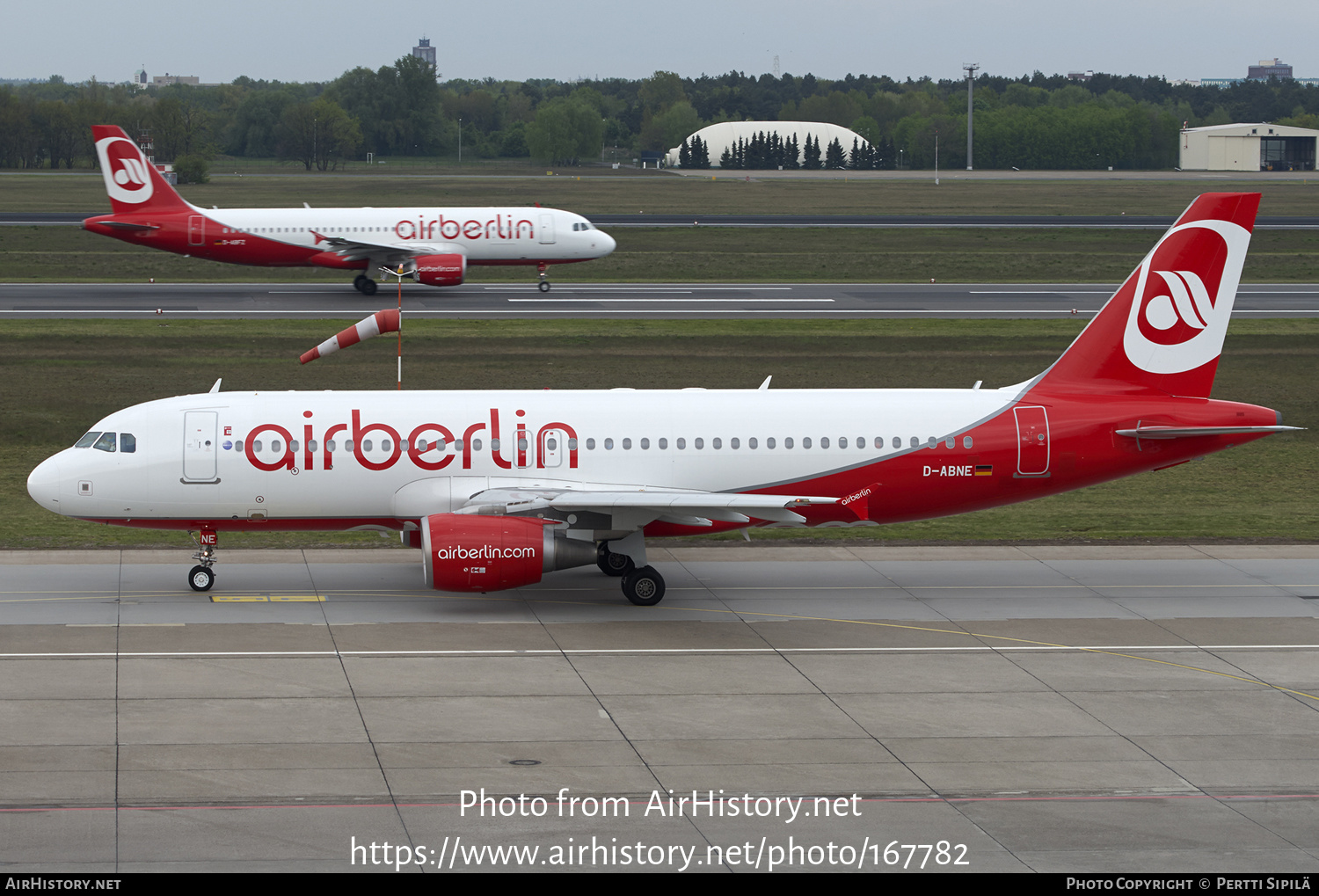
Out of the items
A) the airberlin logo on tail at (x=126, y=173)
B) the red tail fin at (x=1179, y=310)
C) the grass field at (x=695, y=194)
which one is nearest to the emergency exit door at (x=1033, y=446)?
the red tail fin at (x=1179, y=310)

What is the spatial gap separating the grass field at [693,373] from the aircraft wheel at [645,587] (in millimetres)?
7248

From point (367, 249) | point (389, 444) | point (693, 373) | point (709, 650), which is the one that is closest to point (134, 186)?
point (367, 249)

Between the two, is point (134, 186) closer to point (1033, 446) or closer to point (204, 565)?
point (204, 565)

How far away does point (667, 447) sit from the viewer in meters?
28.6

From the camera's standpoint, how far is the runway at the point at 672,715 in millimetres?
16984

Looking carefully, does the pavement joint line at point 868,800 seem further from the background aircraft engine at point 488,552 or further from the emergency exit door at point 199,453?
the emergency exit door at point 199,453

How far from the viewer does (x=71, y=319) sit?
6475 centimetres

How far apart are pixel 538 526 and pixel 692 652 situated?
380cm

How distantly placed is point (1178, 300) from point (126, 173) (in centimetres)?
6110

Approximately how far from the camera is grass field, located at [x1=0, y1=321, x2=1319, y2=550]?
1391 inches

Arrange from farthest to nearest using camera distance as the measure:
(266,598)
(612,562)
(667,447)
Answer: (612,562)
(667,447)
(266,598)

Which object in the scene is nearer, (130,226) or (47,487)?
(47,487)

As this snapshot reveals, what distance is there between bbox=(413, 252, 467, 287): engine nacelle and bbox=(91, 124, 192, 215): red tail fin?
44.0 ft
